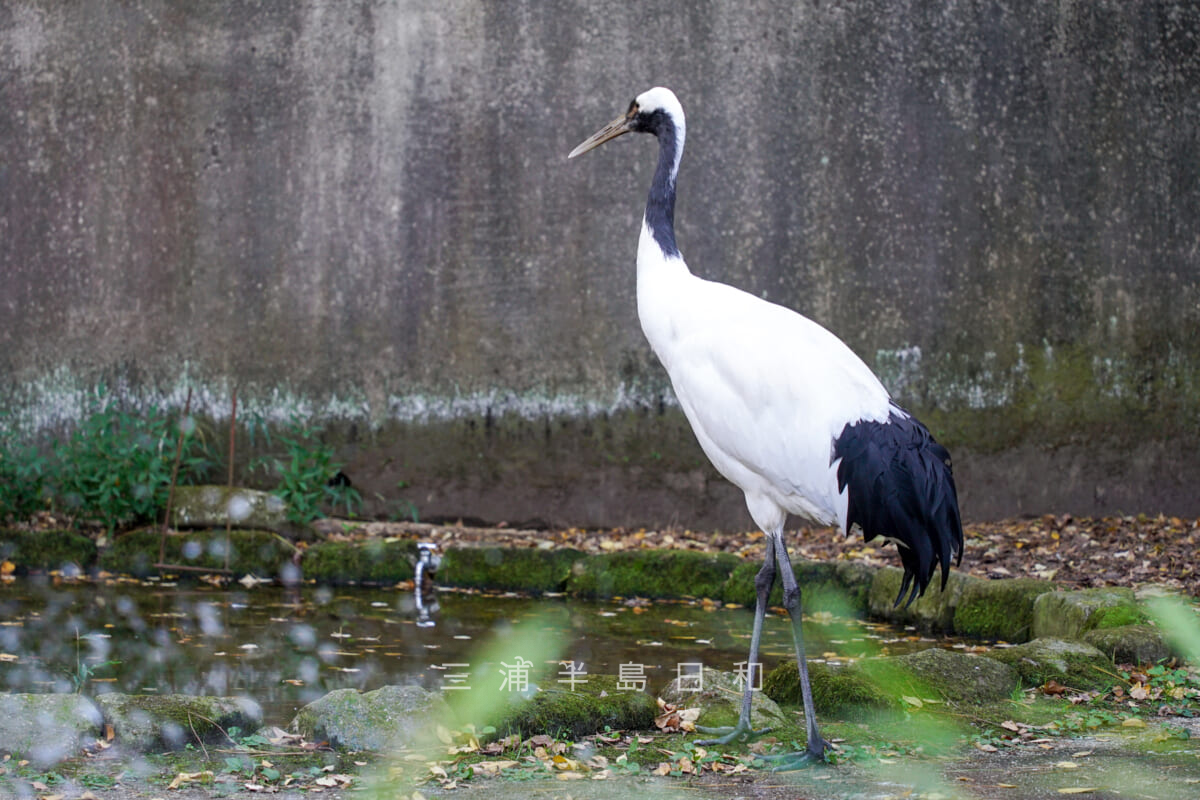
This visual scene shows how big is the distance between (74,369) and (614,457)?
3934 mm

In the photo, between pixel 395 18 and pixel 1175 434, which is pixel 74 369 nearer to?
pixel 395 18

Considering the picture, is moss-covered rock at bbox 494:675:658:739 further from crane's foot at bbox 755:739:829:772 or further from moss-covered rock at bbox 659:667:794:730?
crane's foot at bbox 755:739:829:772

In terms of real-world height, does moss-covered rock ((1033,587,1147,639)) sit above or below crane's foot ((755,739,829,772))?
above

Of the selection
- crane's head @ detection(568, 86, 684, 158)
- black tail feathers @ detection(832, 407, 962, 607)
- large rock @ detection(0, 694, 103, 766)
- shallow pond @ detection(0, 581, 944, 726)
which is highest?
crane's head @ detection(568, 86, 684, 158)

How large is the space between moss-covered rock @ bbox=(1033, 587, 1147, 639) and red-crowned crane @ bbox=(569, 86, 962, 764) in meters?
1.60

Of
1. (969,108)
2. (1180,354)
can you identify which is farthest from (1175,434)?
(969,108)

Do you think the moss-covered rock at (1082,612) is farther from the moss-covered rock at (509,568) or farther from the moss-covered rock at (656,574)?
the moss-covered rock at (509,568)

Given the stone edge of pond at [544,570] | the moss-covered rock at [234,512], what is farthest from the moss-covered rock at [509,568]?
the moss-covered rock at [234,512]

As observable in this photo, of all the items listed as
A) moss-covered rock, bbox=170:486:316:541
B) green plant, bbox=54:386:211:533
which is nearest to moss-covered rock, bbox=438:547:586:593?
moss-covered rock, bbox=170:486:316:541

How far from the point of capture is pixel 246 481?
8711mm

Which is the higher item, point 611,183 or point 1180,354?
point 611,183

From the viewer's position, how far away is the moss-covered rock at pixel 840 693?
4.36 meters

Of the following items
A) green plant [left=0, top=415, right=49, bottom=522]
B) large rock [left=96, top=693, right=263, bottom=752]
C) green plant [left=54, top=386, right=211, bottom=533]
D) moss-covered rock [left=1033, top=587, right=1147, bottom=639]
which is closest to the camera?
large rock [left=96, top=693, right=263, bottom=752]

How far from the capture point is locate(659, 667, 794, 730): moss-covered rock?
165 inches
